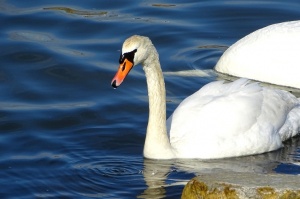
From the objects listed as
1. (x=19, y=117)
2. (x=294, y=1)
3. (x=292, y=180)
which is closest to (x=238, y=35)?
(x=294, y=1)

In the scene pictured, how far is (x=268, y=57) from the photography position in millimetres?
14492

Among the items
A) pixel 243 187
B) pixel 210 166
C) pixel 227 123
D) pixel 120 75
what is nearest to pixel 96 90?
pixel 227 123

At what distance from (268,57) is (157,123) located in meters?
3.29

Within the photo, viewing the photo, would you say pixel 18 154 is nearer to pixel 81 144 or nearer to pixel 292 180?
pixel 81 144

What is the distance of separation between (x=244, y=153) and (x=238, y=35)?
4.79m

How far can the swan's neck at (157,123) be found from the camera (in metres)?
11.6

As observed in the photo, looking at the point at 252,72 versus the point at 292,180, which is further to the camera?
the point at 252,72

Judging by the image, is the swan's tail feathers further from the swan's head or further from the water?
the swan's head

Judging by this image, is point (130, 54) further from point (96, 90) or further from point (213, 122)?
point (96, 90)

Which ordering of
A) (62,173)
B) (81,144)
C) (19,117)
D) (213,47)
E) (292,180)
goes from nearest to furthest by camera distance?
(292,180) < (62,173) < (81,144) < (19,117) < (213,47)

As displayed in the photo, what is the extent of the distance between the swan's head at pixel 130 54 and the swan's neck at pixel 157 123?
39 cm

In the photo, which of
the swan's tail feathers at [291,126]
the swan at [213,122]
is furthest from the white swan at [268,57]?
the swan at [213,122]

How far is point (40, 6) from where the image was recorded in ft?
57.5

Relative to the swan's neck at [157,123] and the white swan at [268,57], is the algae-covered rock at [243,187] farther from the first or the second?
the white swan at [268,57]
